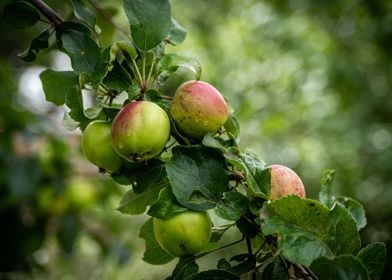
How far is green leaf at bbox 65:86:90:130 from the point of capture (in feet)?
1.65

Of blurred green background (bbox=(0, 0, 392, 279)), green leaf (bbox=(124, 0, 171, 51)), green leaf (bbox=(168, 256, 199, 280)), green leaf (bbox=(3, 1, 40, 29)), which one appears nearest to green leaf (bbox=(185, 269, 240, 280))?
green leaf (bbox=(168, 256, 199, 280))

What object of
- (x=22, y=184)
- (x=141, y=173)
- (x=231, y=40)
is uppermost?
(x=141, y=173)

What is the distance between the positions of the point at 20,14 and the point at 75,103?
0.47 ft

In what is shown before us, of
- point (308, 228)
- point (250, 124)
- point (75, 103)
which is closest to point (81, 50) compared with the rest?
point (75, 103)

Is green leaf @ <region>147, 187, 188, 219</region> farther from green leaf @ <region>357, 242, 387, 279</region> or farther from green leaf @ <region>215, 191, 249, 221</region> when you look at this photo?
green leaf @ <region>357, 242, 387, 279</region>

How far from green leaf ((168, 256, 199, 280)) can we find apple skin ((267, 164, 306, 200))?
95mm

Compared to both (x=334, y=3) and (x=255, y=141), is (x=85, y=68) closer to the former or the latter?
(x=255, y=141)

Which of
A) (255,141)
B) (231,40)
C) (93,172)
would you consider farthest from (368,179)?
(93,172)

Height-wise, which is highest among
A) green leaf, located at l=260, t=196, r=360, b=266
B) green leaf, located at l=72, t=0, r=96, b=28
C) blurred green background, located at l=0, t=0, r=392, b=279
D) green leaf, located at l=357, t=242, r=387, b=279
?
green leaf, located at l=260, t=196, r=360, b=266

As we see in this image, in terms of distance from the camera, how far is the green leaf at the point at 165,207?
0.45 meters

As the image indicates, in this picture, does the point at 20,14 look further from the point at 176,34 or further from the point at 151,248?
the point at 151,248

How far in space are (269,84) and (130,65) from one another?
1.92 meters

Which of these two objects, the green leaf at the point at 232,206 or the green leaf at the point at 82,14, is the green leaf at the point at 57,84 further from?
the green leaf at the point at 232,206

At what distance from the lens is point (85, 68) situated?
1.67ft
